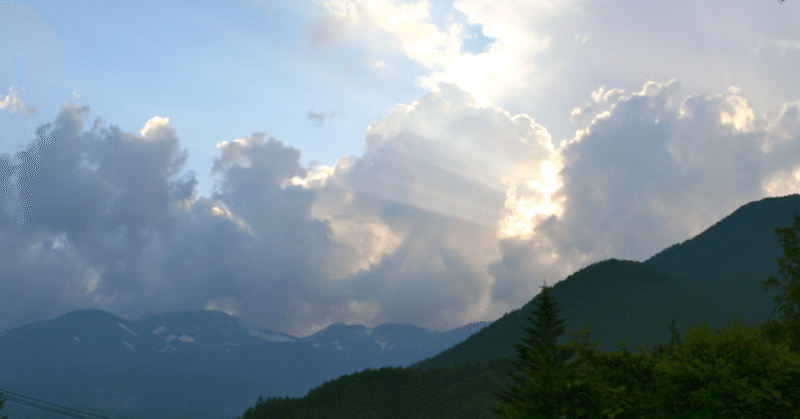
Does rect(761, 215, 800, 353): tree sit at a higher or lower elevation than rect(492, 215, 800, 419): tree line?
higher

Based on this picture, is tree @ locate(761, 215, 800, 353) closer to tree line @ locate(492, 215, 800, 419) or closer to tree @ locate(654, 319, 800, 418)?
tree @ locate(654, 319, 800, 418)

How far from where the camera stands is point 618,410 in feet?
78.9

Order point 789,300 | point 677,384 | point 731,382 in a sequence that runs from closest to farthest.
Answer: point 731,382
point 677,384
point 789,300

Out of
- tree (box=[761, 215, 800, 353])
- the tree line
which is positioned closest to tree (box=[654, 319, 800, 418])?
the tree line

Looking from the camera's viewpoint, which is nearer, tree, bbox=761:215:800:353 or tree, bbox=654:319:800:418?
tree, bbox=654:319:800:418

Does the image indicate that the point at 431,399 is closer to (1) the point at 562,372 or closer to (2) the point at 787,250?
(2) the point at 787,250

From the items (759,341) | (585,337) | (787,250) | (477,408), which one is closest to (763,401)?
(759,341)

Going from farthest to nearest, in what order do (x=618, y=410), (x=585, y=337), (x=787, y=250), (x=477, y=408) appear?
(x=477, y=408) < (x=787, y=250) < (x=585, y=337) < (x=618, y=410)

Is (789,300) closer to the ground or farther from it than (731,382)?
farther from it

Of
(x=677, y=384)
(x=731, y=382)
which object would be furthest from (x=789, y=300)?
(x=677, y=384)

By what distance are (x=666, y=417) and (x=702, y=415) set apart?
1337 millimetres

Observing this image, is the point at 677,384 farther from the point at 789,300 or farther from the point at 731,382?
the point at 789,300

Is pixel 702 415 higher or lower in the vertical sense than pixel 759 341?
lower

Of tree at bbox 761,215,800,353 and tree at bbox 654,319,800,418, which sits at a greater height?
tree at bbox 761,215,800,353
